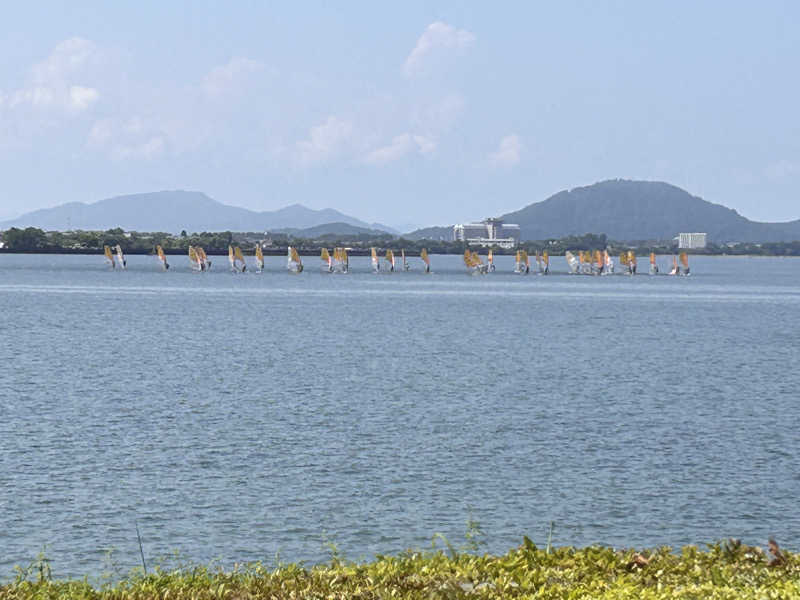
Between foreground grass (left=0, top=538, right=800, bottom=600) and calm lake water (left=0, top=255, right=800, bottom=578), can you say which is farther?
calm lake water (left=0, top=255, right=800, bottom=578)

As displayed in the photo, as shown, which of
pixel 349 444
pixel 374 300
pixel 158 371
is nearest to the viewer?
pixel 349 444

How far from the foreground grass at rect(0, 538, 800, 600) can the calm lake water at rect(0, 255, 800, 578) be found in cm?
618

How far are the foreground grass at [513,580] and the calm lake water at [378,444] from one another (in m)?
6.18

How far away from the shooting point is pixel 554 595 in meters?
15.4

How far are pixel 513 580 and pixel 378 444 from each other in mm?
20930

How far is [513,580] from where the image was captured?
53.5ft

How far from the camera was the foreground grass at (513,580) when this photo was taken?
15617mm

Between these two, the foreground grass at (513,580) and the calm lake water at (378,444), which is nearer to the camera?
the foreground grass at (513,580)

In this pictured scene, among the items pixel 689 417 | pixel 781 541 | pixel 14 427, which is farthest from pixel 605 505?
pixel 14 427

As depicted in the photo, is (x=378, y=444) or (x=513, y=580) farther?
(x=378, y=444)

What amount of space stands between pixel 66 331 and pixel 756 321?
65.2m

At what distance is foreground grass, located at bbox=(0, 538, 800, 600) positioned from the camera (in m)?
15.6

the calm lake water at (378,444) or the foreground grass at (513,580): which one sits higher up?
the foreground grass at (513,580)

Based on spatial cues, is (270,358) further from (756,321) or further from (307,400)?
(756,321)
